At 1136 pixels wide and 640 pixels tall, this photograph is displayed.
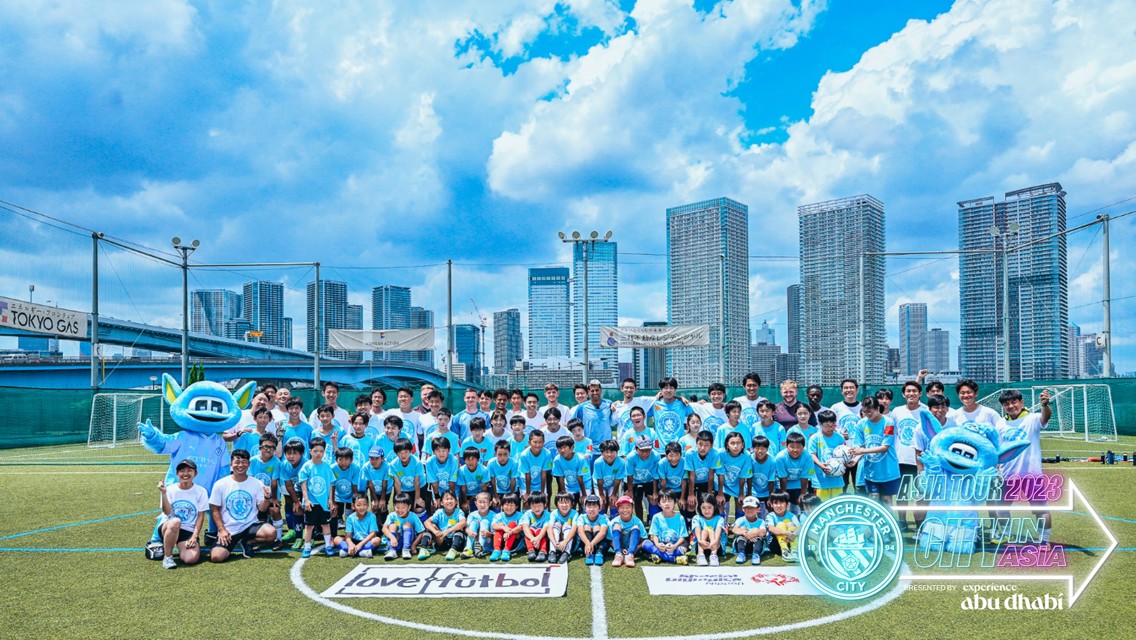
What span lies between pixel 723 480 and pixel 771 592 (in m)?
2.06

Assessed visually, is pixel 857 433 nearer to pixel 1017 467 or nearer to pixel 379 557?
pixel 1017 467

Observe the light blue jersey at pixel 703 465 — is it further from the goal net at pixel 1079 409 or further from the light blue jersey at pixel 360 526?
the goal net at pixel 1079 409

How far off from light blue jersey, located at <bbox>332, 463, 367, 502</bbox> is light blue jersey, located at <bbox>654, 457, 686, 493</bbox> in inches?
147

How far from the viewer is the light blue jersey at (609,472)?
8641mm

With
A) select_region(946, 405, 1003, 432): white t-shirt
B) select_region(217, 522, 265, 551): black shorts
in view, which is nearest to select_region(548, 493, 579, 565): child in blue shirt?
select_region(217, 522, 265, 551): black shorts

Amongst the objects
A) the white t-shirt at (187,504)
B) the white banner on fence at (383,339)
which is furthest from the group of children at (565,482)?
the white banner on fence at (383,339)

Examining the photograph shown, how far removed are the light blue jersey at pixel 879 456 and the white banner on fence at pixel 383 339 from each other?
67.4 feet

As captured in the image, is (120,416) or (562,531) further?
(120,416)

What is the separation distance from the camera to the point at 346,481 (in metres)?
8.43

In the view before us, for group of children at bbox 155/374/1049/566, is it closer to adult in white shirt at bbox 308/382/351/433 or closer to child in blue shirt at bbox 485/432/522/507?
child in blue shirt at bbox 485/432/522/507

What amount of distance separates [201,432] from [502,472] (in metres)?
3.79

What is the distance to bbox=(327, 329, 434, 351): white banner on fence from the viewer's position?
1075 inches

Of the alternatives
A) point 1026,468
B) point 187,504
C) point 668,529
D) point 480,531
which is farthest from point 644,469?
A: point 187,504

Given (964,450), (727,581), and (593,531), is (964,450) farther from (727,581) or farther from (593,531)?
(593,531)
